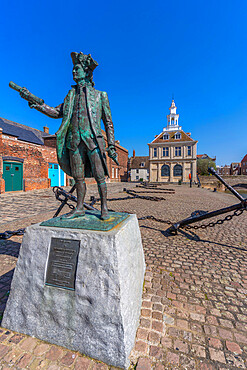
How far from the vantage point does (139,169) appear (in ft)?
158

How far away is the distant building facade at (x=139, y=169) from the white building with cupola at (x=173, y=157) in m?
11.6

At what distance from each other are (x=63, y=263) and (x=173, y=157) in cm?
3464

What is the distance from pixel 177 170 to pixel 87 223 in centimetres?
3428

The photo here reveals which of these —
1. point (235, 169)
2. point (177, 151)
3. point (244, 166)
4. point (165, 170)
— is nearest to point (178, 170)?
point (165, 170)

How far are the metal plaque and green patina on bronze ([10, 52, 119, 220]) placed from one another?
450 millimetres

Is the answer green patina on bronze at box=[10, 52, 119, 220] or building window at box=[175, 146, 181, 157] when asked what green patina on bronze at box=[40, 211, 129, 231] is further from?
building window at box=[175, 146, 181, 157]

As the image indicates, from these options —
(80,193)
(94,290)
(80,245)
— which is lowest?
(94,290)

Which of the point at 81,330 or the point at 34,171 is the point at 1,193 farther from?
the point at 81,330

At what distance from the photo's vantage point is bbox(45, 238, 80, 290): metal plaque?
1.65 metres

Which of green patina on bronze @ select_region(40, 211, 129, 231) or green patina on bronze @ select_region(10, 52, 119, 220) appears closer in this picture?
green patina on bronze @ select_region(40, 211, 129, 231)

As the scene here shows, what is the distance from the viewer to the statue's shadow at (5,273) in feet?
6.93

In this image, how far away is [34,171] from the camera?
1538 cm

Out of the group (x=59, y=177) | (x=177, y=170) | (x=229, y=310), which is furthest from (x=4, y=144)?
(x=177, y=170)

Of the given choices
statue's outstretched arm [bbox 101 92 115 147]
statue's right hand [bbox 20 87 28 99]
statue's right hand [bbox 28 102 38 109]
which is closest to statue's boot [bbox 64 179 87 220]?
statue's outstretched arm [bbox 101 92 115 147]
